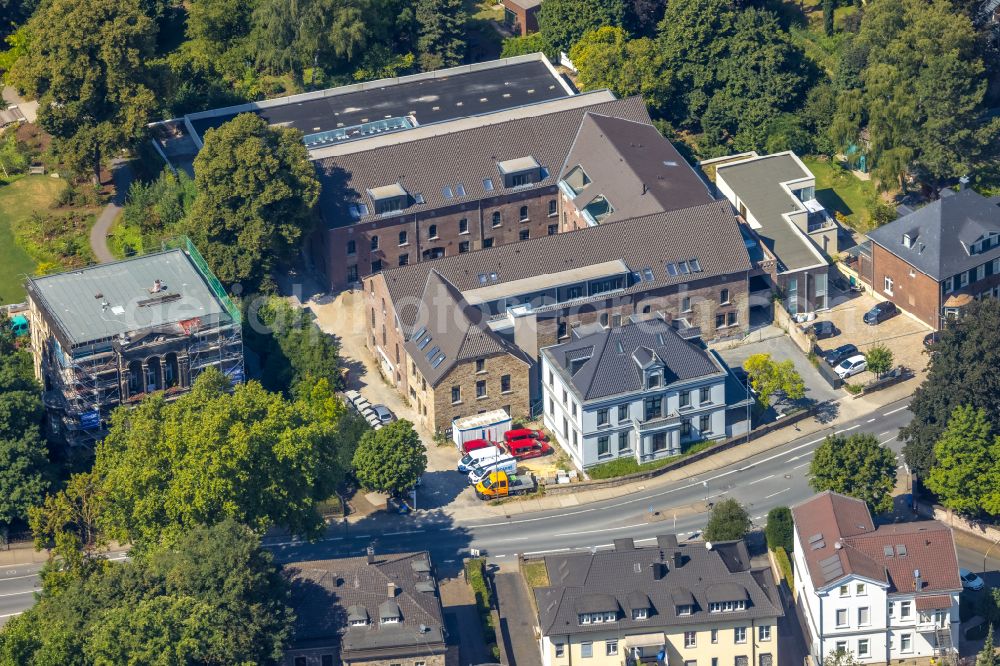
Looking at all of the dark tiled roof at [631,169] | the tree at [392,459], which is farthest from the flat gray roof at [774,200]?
the tree at [392,459]

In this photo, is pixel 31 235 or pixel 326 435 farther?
pixel 31 235

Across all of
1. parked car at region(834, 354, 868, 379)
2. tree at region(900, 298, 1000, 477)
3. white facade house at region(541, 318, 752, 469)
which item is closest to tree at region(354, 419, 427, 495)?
white facade house at region(541, 318, 752, 469)

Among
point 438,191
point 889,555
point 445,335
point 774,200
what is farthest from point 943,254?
point 438,191

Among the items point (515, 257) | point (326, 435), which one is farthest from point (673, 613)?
point (515, 257)

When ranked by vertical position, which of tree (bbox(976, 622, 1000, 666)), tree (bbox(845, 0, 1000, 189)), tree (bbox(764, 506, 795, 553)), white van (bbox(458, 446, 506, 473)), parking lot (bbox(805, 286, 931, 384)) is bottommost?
tree (bbox(976, 622, 1000, 666))

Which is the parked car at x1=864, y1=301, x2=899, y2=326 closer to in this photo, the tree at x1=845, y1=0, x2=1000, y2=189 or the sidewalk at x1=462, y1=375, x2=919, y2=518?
the sidewalk at x1=462, y1=375, x2=919, y2=518

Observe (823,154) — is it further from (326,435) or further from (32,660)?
(32,660)
